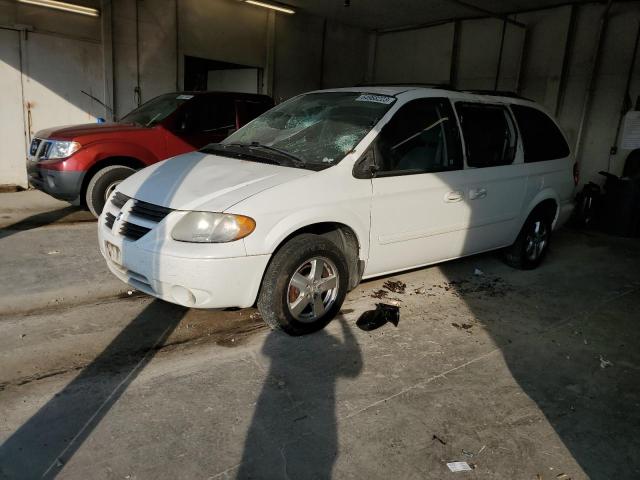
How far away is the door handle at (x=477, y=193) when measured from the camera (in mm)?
4704

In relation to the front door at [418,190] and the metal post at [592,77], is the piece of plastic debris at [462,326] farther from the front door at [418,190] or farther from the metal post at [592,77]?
the metal post at [592,77]

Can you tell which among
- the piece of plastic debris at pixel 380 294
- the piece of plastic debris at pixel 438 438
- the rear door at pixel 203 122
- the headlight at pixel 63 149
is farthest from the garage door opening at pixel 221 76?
the piece of plastic debris at pixel 438 438

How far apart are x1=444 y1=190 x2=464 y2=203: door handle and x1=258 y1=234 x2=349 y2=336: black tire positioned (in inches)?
47.7

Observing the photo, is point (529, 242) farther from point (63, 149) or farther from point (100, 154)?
point (63, 149)

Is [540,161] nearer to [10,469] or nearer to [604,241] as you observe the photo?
[604,241]

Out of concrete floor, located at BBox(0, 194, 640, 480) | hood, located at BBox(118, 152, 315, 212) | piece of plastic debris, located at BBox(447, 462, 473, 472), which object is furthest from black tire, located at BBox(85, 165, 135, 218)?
piece of plastic debris, located at BBox(447, 462, 473, 472)

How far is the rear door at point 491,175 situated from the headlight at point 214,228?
2.29 metres

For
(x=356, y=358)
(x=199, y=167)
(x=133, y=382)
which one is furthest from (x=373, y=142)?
(x=133, y=382)

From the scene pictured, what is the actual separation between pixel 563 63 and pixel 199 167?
8651 millimetres

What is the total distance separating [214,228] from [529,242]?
12.7 ft

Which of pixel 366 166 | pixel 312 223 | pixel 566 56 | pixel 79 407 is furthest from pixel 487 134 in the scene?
pixel 566 56

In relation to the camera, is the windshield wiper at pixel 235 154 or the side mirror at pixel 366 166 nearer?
the side mirror at pixel 366 166

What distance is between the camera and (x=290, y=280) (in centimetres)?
358

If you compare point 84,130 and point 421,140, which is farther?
point 84,130
